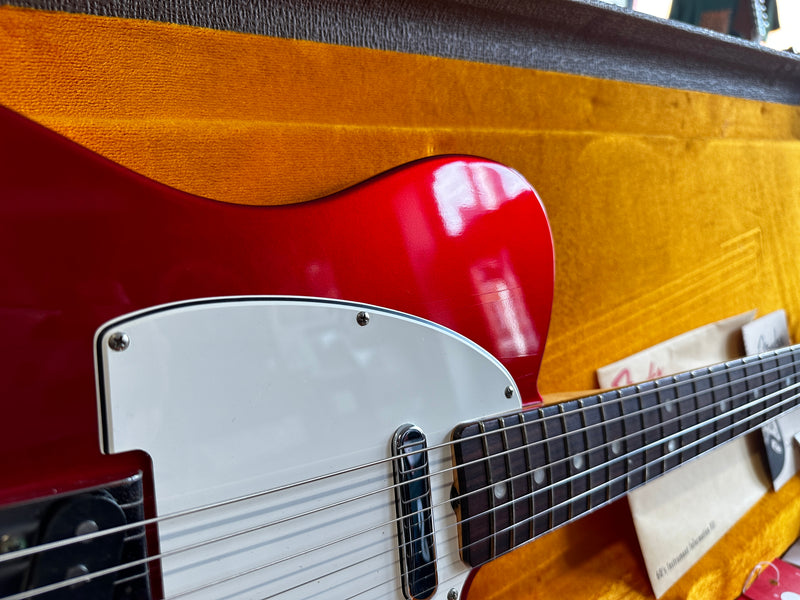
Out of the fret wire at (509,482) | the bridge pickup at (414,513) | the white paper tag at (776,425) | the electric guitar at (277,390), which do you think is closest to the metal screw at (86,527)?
the electric guitar at (277,390)

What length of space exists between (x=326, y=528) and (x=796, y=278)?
3.44ft

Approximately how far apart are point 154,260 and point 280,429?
0.43 feet

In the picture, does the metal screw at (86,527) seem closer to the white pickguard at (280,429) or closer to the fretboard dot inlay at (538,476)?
the white pickguard at (280,429)

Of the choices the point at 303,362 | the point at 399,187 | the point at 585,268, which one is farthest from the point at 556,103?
the point at 303,362

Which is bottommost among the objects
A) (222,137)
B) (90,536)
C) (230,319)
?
(90,536)

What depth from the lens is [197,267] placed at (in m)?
0.38

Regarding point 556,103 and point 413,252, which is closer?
point 413,252

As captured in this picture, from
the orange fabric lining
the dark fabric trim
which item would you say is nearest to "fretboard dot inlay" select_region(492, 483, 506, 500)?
the orange fabric lining

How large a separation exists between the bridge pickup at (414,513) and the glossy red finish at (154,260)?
10 centimetres

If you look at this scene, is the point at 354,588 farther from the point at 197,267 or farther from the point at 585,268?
the point at 585,268

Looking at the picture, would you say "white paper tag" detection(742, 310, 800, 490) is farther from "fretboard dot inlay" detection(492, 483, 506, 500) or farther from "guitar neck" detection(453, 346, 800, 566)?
"fretboard dot inlay" detection(492, 483, 506, 500)

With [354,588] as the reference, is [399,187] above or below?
above

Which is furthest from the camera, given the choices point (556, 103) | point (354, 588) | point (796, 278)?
point (796, 278)

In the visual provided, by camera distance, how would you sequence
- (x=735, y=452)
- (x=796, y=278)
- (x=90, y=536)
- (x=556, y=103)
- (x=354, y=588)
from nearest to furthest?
(x=90, y=536), (x=354, y=588), (x=556, y=103), (x=735, y=452), (x=796, y=278)
